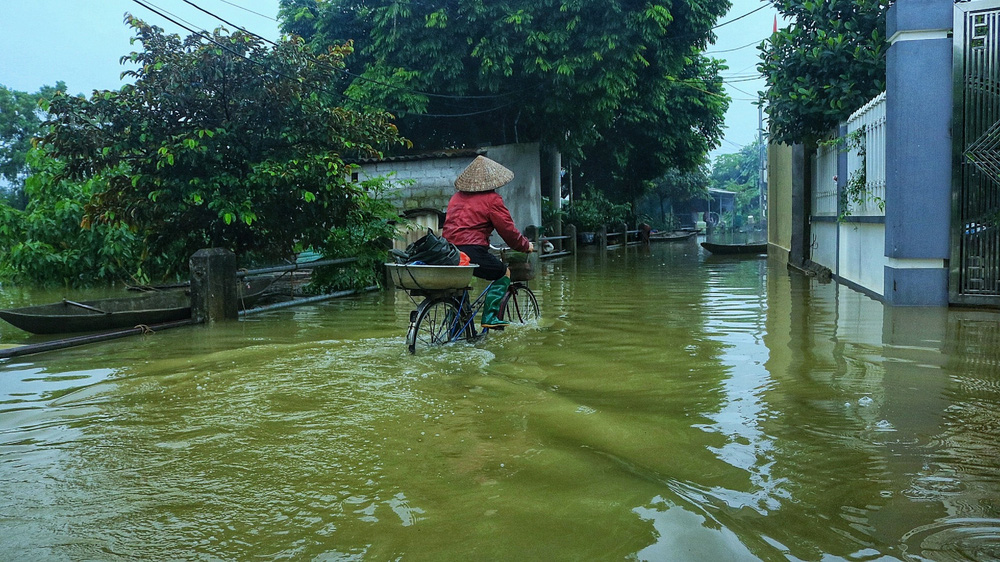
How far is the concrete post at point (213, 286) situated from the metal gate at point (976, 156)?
331 inches

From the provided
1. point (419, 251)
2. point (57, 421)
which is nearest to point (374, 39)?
point (419, 251)

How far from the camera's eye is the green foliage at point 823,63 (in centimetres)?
1259

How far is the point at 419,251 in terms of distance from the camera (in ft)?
24.0

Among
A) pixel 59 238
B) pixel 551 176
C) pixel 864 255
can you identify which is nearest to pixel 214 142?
pixel 59 238

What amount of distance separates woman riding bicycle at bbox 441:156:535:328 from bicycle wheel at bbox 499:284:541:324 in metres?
0.23

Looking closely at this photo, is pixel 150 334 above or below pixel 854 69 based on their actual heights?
below

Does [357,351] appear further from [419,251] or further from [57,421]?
[57,421]

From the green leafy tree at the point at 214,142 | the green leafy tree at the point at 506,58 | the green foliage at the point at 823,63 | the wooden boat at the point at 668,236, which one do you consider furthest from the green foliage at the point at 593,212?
the green leafy tree at the point at 214,142

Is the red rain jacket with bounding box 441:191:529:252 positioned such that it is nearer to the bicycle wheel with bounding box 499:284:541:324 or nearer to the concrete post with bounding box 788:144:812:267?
the bicycle wheel with bounding box 499:284:541:324

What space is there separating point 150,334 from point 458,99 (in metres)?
15.4

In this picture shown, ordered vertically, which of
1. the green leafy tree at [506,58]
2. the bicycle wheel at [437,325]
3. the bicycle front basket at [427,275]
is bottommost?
the bicycle wheel at [437,325]

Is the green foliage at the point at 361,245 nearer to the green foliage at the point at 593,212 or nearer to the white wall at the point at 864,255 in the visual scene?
the white wall at the point at 864,255

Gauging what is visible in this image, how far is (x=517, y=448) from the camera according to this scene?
436 centimetres

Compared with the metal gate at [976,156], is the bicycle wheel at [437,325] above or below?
below
